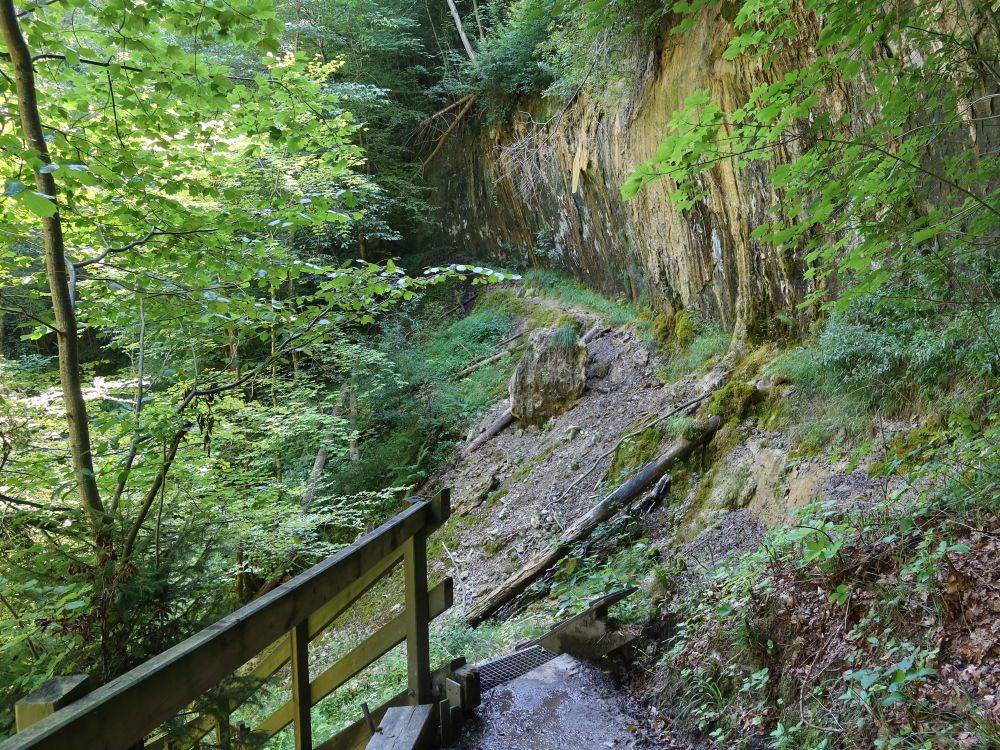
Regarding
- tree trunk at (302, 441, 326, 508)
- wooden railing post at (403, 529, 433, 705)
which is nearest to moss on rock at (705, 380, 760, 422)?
wooden railing post at (403, 529, 433, 705)

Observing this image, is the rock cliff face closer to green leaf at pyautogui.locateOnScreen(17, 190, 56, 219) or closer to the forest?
the forest

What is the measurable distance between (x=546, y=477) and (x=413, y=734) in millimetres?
6211

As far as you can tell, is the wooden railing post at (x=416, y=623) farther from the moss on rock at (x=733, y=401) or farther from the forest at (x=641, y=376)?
the moss on rock at (x=733, y=401)

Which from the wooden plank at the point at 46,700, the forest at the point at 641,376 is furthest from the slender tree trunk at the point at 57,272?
the wooden plank at the point at 46,700

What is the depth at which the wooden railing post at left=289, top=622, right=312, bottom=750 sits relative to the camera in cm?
216

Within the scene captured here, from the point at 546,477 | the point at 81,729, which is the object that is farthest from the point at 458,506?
the point at 81,729

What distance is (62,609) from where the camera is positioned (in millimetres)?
2377

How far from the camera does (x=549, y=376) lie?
33.8ft

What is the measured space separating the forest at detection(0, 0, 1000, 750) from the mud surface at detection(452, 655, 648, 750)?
0.42 ft

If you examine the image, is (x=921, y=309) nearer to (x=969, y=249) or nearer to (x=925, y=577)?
(x=969, y=249)

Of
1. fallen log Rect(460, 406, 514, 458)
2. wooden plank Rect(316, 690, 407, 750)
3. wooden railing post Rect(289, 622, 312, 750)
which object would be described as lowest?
fallen log Rect(460, 406, 514, 458)

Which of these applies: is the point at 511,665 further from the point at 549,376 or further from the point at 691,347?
the point at 549,376

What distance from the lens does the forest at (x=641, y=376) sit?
2789 mm

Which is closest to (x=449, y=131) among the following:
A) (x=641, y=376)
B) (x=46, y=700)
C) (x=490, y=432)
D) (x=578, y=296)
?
(x=578, y=296)
